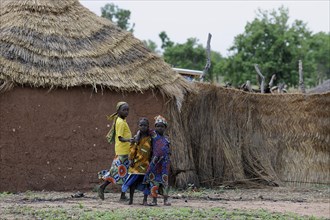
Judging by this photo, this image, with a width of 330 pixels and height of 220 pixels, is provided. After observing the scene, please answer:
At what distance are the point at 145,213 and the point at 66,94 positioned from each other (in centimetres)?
419

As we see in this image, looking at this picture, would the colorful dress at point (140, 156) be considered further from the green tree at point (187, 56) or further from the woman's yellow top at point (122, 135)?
the green tree at point (187, 56)

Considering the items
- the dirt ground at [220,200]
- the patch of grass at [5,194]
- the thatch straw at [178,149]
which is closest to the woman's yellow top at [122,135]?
the dirt ground at [220,200]

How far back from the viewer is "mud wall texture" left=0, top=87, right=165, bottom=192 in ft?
39.2

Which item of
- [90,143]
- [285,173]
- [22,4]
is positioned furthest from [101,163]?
[285,173]

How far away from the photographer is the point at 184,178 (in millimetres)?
13031

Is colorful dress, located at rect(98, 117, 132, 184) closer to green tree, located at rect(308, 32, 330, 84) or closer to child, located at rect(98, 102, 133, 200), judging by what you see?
child, located at rect(98, 102, 133, 200)

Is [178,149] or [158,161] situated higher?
[178,149]

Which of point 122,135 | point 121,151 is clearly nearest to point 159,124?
point 122,135

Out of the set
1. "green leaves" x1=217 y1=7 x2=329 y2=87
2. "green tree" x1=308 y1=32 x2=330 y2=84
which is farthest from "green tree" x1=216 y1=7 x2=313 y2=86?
"green tree" x1=308 y1=32 x2=330 y2=84

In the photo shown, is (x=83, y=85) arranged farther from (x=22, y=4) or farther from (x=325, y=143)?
(x=325, y=143)

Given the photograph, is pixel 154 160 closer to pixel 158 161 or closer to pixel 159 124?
pixel 158 161

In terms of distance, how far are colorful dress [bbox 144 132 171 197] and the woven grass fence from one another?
3811 mm

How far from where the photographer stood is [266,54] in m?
32.6

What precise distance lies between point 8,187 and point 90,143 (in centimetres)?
155
